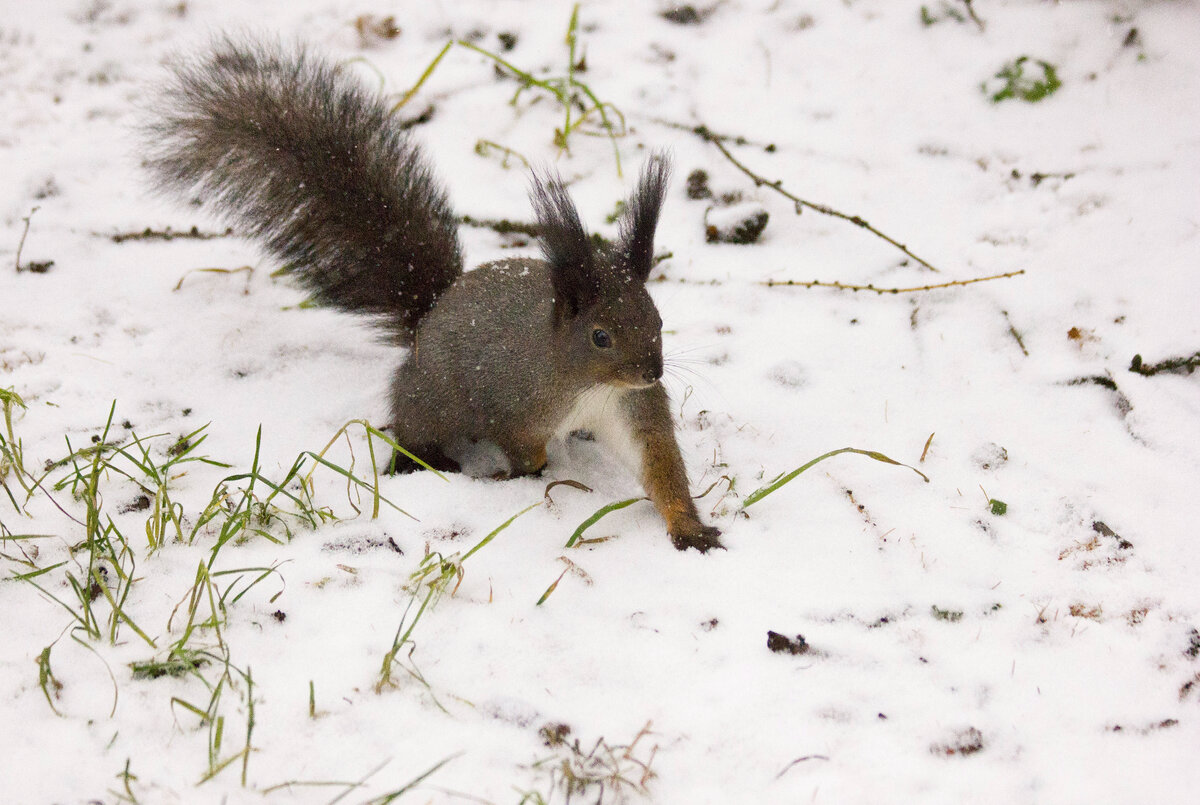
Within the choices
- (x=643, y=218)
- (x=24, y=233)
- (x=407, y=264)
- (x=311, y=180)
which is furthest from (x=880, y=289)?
(x=24, y=233)

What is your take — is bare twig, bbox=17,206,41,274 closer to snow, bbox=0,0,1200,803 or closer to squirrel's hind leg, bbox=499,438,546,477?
snow, bbox=0,0,1200,803

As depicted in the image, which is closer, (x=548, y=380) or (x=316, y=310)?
(x=548, y=380)

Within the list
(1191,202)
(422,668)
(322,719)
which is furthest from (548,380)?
(1191,202)

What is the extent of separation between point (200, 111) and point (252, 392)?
730 mm

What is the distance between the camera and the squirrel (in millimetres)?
2039

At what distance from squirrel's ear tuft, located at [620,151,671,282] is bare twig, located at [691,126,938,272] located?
0.85 m

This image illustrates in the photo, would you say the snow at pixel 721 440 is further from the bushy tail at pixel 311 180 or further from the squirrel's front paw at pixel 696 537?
the bushy tail at pixel 311 180

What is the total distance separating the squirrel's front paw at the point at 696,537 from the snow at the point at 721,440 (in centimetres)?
4

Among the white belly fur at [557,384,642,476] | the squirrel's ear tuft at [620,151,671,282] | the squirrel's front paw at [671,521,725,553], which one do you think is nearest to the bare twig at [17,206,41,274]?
the white belly fur at [557,384,642,476]

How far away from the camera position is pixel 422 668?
5.01ft

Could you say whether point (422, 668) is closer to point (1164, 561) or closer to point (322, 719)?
point (322, 719)

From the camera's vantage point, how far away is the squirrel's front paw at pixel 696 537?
1.87 m

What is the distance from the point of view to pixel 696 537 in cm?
188

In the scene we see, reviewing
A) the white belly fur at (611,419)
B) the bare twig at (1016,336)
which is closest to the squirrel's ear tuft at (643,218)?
the white belly fur at (611,419)
